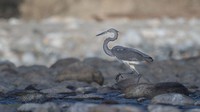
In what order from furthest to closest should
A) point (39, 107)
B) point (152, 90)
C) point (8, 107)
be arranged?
1. point (152, 90)
2. point (8, 107)
3. point (39, 107)

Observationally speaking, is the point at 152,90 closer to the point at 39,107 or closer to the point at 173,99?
the point at 173,99

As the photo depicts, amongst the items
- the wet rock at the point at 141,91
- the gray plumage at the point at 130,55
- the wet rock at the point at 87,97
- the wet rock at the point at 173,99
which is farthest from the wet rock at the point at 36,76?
the wet rock at the point at 173,99

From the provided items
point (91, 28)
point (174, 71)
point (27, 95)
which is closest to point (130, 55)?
point (27, 95)

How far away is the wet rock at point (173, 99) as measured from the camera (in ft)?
20.8

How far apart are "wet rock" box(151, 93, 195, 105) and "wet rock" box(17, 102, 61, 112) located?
86cm

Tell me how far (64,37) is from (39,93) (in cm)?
1017

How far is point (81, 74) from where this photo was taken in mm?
8398

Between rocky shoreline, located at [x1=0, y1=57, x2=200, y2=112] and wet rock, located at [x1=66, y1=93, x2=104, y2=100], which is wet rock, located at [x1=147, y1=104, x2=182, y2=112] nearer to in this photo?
rocky shoreline, located at [x1=0, y1=57, x2=200, y2=112]

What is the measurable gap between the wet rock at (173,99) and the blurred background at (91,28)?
627cm

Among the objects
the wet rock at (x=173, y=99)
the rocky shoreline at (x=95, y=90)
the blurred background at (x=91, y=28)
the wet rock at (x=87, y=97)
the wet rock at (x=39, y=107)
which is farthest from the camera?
the blurred background at (x=91, y=28)

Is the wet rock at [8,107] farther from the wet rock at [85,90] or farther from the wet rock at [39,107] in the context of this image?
the wet rock at [85,90]

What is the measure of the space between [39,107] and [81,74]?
2.47m

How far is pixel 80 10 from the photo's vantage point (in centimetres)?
2384

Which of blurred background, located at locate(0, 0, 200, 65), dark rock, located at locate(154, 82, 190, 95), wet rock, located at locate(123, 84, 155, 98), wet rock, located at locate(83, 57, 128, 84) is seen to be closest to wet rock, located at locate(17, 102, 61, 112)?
wet rock, located at locate(123, 84, 155, 98)
